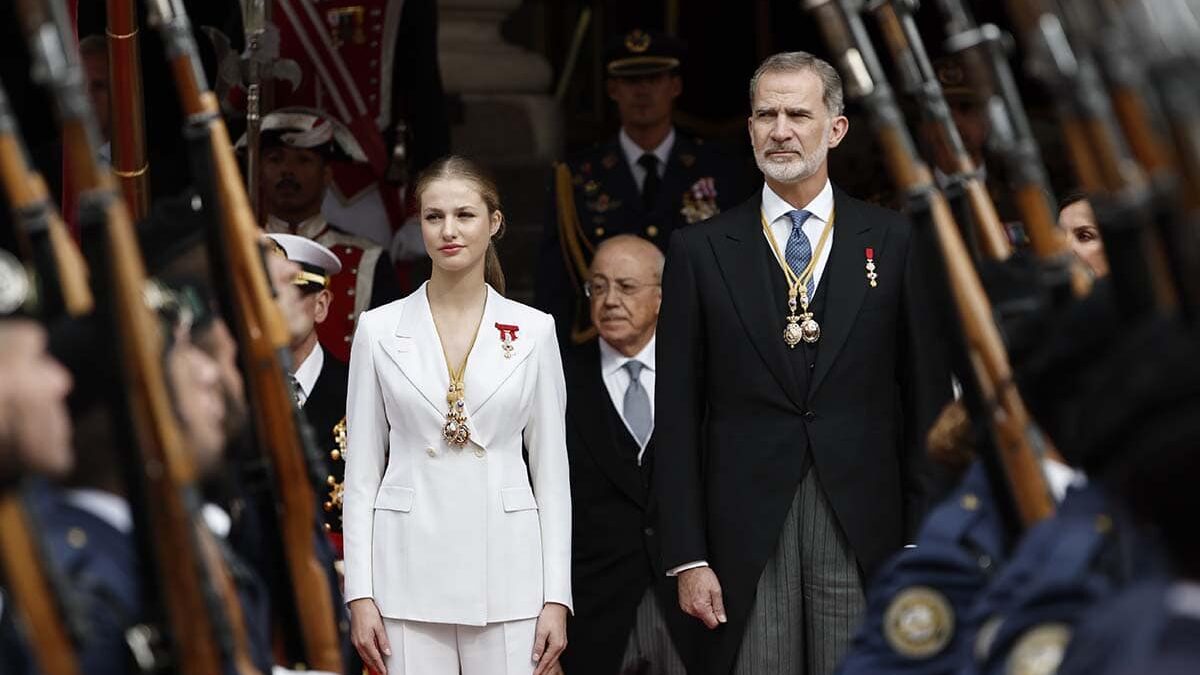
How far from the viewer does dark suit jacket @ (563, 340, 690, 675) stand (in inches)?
247

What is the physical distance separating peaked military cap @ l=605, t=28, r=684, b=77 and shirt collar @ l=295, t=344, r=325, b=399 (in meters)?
2.05

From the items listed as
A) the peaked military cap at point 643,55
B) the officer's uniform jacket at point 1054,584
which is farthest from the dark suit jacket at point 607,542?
the officer's uniform jacket at point 1054,584

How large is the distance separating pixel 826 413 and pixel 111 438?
2447mm

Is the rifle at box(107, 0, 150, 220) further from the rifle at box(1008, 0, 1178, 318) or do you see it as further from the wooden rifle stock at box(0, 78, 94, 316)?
the rifle at box(1008, 0, 1178, 318)

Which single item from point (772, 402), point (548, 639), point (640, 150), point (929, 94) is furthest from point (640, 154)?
point (929, 94)

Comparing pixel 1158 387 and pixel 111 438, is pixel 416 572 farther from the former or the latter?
pixel 1158 387

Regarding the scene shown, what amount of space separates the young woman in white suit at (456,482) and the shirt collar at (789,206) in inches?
24.5

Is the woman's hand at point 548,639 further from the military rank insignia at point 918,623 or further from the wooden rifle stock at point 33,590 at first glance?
the wooden rifle stock at point 33,590

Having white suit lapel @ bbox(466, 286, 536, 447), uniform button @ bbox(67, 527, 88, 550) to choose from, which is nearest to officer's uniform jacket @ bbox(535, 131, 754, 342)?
white suit lapel @ bbox(466, 286, 536, 447)

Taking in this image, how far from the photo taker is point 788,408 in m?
5.47

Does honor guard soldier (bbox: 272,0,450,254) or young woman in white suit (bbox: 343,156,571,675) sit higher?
honor guard soldier (bbox: 272,0,450,254)

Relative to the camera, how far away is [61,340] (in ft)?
11.0

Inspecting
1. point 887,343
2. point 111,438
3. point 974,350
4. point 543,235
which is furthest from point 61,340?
point 543,235

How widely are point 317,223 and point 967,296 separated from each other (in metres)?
3.50
